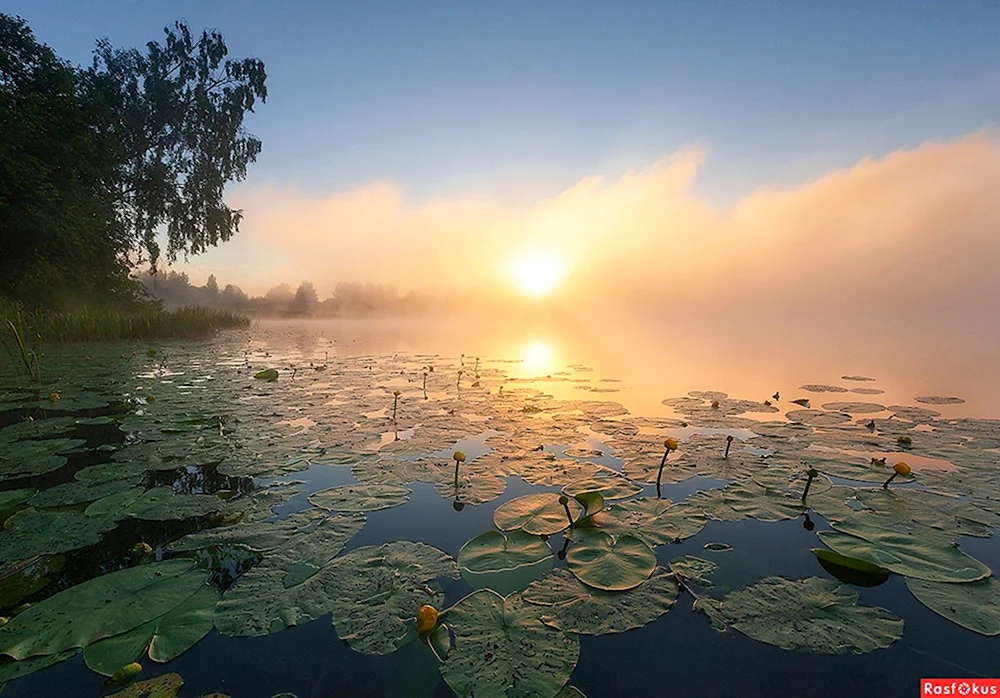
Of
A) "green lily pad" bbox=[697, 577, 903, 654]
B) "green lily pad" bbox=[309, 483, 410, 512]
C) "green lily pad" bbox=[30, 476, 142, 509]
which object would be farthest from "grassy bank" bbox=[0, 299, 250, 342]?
"green lily pad" bbox=[697, 577, 903, 654]

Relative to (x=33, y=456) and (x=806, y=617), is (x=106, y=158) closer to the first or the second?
(x=33, y=456)

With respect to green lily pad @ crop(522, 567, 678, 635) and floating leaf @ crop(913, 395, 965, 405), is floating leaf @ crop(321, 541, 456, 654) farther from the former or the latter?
floating leaf @ crop(913, 395, 965, 405)

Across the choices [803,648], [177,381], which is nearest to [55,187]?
[177,381]

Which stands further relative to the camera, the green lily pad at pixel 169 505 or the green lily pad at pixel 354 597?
the green lily pad at pixel 169 505

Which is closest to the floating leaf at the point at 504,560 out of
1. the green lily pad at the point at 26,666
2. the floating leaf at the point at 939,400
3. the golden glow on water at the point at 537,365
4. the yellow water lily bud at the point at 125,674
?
the yellow water lily bud at the point at 125,674

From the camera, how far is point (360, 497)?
341 centimetres

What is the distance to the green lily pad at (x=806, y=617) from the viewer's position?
1907mm

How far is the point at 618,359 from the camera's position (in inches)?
612

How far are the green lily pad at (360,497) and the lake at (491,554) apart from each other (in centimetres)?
2

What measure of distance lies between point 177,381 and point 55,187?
1611cm

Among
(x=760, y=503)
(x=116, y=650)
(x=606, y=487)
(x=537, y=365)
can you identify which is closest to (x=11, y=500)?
(x=116, y=650)

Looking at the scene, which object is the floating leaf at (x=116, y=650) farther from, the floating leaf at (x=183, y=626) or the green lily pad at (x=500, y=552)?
the green lily pad at (x=500, y=552)

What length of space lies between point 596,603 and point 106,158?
28070mm

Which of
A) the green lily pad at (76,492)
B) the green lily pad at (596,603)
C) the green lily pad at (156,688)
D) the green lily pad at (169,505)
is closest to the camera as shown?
the green lily pad at (156,688)
